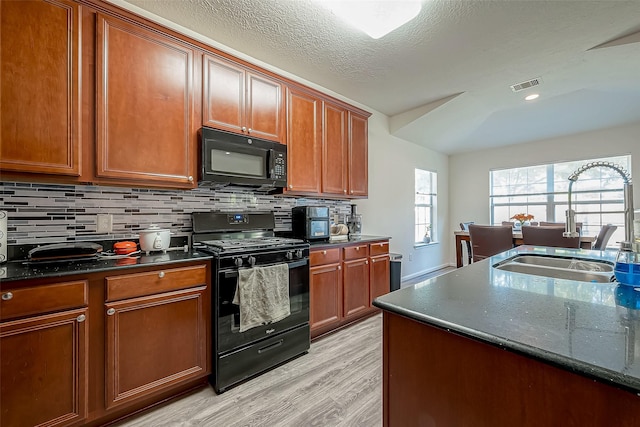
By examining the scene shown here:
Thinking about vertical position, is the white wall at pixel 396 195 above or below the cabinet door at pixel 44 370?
above

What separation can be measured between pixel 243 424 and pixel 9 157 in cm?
188

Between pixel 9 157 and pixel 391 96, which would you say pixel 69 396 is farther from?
pixel 391 96

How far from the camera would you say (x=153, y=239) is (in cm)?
189

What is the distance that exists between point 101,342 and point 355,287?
2.05 metres

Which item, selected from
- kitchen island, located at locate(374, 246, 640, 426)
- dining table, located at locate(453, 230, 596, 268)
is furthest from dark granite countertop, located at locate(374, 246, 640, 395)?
dining table, located at locate(453, 230, 596, 268)

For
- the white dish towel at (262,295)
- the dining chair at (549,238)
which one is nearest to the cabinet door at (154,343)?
the white dish towel at (262,295)

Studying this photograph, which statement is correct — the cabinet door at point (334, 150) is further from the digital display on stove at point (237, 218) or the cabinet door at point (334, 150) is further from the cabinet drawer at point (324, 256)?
the digital display on stove at point (237, 218)

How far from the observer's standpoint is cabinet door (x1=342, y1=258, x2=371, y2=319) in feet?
8.84

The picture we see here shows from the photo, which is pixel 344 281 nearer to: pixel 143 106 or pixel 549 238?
pixel 143 106

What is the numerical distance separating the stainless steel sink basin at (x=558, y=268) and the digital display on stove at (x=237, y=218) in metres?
1.95

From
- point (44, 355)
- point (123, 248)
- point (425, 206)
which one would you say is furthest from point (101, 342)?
point (425, 206)

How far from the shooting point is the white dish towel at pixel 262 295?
1.86 m

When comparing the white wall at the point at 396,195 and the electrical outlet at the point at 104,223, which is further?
the white wall at the point at 396,195

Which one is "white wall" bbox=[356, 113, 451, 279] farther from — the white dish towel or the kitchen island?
the kitchen island
